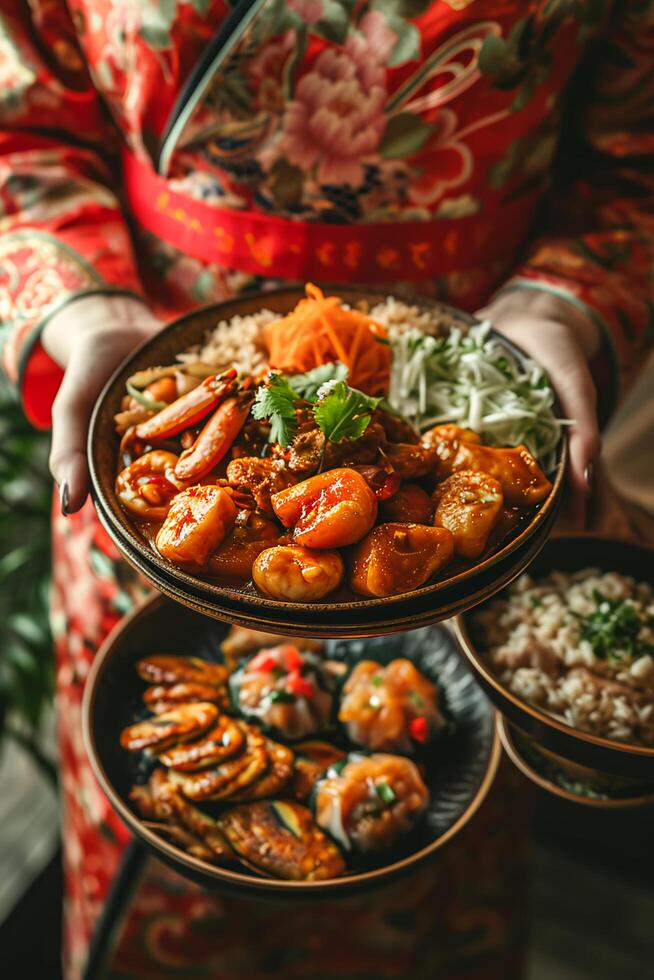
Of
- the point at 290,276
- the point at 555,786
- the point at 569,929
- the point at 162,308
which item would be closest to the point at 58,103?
the point at 162,308

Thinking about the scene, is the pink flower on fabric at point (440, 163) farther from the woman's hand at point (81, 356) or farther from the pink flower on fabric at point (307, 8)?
the woman's hand at point (81, 356)

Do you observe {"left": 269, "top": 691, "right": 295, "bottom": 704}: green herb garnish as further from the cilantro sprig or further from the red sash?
the red sash

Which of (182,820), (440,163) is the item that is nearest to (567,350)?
(440,163)

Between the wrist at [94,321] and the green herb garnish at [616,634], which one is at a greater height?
the wrist at [94,321]

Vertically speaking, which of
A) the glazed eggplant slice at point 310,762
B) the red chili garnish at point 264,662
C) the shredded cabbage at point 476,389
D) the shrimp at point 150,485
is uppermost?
the shrimp at point 150,485

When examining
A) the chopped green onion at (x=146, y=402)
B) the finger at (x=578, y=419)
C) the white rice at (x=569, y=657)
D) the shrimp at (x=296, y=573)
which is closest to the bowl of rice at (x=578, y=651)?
the white rice at (x=569, y=657)

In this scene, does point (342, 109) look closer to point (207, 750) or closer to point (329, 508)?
point (329, 508)

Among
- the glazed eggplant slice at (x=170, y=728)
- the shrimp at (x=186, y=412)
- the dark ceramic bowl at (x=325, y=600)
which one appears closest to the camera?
the dark ceramic bowl at (x=325, y=600)
